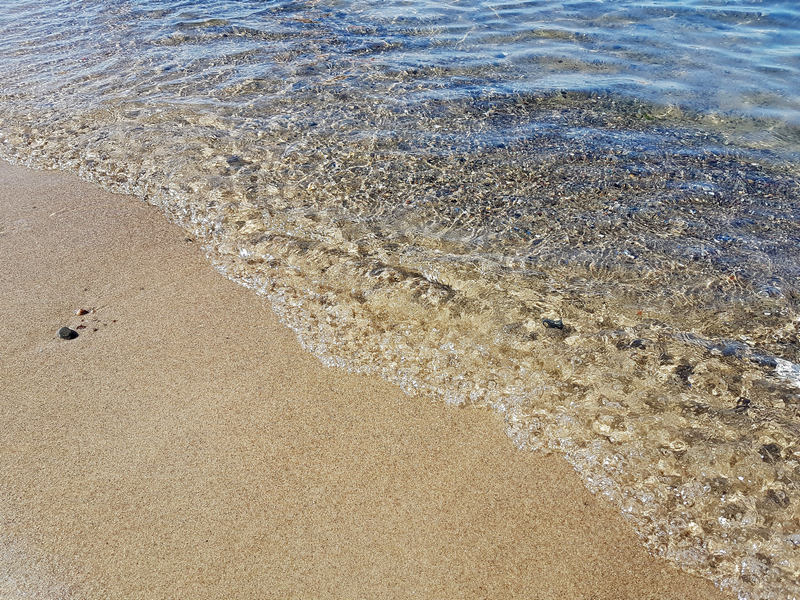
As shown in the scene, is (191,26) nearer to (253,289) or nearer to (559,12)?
(559,12)

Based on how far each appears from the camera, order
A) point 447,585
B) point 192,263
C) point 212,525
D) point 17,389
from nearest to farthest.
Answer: point 447,585 → point 212,525 → point 17,389 → point 192,263

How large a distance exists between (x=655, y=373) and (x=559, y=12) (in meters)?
7.01

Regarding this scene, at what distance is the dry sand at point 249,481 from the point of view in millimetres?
2312

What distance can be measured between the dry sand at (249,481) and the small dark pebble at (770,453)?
71 cm

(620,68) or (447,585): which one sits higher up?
(620,68)

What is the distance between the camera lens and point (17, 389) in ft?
10.1

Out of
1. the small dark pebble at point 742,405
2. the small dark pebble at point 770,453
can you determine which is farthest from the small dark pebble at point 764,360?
the small dark pebble at point 770,453

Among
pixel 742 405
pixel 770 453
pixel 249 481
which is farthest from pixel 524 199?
pixel 249 481

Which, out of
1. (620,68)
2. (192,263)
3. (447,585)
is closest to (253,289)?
(192,263)

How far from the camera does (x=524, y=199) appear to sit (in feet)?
15.1

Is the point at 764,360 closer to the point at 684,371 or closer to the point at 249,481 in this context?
the point at 684,371

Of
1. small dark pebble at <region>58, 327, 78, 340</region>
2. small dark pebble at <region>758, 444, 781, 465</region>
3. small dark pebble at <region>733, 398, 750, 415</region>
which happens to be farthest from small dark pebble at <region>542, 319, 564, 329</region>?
small dark pebble at <region>58, 327, 78, 340</region>

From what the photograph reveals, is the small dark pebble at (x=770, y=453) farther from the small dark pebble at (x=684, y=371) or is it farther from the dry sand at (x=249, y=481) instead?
the dry sand at (x=249, y=481)

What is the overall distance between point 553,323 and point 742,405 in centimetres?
100
